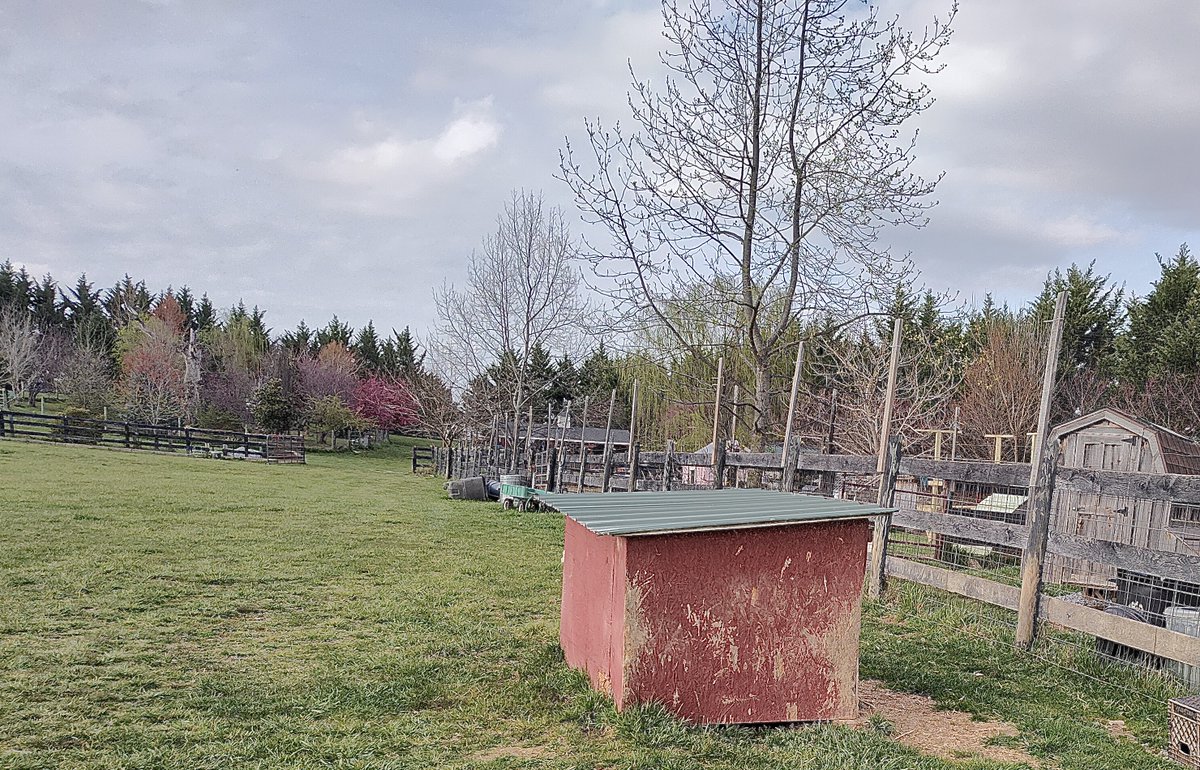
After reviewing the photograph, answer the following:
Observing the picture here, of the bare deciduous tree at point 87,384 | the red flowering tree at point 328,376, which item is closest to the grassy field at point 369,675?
the bare deciduous tree at point 87,384

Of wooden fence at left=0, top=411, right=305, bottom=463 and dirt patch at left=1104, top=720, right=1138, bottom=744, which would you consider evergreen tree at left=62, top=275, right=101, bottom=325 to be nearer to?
wooden fence at left=0, top=411, right=305, bottom=463

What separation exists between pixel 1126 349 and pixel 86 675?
94.6 feet

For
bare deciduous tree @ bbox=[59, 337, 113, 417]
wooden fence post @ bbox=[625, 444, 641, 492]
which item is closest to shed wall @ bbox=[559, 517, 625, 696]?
wooden fence post @ bbox=[625, 444, 641, 492]

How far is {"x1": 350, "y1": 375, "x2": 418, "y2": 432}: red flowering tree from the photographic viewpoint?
52562mm

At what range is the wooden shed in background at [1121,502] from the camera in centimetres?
1002

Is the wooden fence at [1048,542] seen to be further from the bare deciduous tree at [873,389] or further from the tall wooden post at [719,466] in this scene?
the bare deciduous tree at [873,389]

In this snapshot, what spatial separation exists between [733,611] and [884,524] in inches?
154

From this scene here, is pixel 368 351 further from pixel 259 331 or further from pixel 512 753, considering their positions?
pixel 512 753

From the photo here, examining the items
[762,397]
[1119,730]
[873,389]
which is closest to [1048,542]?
[1119,730]

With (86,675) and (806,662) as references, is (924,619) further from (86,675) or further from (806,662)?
(86,675)

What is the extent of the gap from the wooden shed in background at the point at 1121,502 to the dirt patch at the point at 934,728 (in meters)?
4.67

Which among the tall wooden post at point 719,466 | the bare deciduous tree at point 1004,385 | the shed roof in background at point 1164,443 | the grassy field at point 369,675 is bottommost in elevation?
the grassy field at point 369,675

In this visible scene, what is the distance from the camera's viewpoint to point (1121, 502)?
10875 mm

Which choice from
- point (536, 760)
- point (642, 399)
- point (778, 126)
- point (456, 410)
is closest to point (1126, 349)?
point (642, 399)
